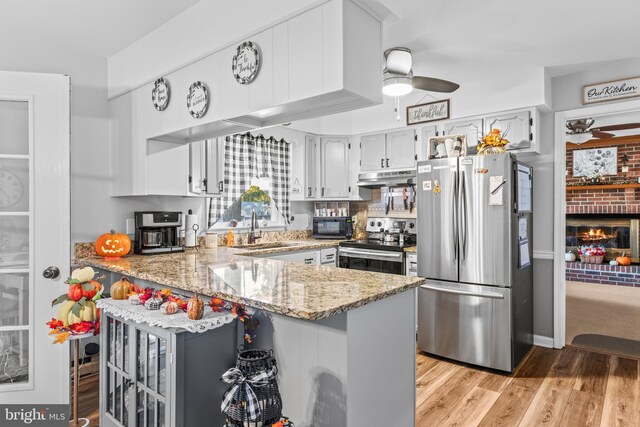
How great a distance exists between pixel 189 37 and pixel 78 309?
1.80 meters

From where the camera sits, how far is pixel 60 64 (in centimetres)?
306

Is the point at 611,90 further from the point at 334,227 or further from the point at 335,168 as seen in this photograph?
the point at 334,227

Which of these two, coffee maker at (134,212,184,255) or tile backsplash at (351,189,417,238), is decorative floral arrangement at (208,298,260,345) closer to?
coffee maker at (134,212,184,255)

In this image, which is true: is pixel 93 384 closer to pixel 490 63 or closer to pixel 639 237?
pixel 490 63

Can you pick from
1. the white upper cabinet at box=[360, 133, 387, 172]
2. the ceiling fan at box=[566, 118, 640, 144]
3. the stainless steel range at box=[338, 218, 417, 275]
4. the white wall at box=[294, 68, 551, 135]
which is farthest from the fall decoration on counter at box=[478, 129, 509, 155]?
the ceiling fan at box=[566, 118, 640, 144]

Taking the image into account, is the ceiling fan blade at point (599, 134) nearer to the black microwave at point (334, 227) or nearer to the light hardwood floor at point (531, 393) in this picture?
the light hardwood floor at point (531, 393)

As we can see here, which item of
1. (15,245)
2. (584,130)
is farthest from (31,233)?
(584,130)

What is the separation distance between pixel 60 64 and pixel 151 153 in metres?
1.03

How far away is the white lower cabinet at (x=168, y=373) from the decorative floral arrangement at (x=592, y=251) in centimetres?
743

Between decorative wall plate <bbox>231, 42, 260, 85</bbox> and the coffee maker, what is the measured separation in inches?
63.8

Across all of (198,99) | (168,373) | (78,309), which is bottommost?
(168,373)

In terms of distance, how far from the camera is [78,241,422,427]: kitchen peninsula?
1591 mm

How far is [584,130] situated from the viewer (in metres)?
5.29

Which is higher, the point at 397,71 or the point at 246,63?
the point at 397,71
